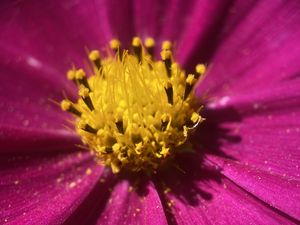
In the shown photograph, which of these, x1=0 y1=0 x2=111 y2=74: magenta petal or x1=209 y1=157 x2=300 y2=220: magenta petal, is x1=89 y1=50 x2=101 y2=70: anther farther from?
x1=209 y1=157 x2=300 y2=220: magenta petal

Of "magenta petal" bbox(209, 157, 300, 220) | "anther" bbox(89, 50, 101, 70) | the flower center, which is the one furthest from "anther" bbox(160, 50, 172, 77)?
"magenta petal" bbox(209, 157, 300, 220)

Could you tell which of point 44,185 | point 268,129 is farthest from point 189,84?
point 44,185

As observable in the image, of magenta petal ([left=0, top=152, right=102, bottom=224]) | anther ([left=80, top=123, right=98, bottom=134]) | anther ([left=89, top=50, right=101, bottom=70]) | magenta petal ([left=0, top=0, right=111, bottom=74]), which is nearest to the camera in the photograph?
magenta petal ([left=0, top=152, right=102, bottom=224])

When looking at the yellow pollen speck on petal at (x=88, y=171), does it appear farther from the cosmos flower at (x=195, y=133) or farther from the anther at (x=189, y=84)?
the anther at (x=189, y=84)

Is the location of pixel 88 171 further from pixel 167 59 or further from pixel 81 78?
pixel 167 59

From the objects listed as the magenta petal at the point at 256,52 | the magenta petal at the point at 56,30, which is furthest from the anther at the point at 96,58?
the magenta petal at the point at 256,52

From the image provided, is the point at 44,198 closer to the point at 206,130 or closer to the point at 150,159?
the point at 150,159

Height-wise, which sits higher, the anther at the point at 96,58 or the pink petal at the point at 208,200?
the anther at the point at 96,58
